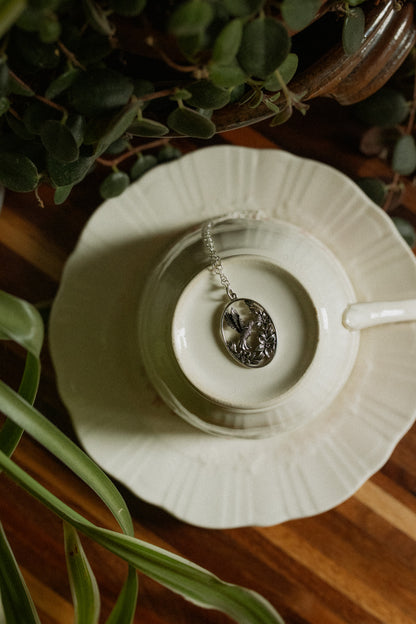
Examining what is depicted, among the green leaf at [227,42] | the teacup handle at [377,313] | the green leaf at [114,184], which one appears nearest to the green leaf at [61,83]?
the green leaf at [227,42]

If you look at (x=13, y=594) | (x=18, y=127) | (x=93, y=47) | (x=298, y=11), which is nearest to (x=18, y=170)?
(x=18, y=127)

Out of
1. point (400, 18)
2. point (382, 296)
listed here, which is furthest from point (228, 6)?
point (382, 296)

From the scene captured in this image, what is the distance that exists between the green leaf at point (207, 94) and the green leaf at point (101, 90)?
0.05 meters

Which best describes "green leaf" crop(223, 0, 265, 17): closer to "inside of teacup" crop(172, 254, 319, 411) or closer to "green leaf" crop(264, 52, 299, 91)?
"green leaf" crop(264, 52, 299, 91)

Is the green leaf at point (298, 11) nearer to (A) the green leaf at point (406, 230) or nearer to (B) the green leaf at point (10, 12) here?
(B) the green leaf at point (10, 12)

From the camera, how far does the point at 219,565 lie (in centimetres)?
67

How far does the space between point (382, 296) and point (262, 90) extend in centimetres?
29

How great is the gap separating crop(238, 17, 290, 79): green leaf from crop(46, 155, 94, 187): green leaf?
0.15 m

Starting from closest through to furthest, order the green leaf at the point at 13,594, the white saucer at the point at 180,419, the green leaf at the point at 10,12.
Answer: the green leaf at the point at 10,12 → the green leaf at the point at 13,594 → the white saucer at the point at 180,419

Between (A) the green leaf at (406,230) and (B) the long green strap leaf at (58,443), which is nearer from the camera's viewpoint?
(B) the long green strap leaf at (58,443)

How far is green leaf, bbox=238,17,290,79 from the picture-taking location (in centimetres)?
35

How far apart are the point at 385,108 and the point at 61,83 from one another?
42cm

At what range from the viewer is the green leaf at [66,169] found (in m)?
0.46

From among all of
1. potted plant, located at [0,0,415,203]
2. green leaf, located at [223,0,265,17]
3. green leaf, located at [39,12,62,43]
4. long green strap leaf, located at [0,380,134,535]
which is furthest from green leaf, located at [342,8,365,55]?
long green strap leaf, located at [0,380,134,535]
